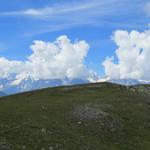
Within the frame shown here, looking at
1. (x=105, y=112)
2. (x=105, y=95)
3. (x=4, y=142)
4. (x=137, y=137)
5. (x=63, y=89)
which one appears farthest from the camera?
(x=63, y=89)

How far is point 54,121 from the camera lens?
47.1m

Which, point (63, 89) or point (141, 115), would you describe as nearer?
point (141, 115)

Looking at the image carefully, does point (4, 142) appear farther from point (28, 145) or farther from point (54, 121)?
point (54, 121)

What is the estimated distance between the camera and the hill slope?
1528 inches

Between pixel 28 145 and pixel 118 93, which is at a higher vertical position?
pixel 118 93

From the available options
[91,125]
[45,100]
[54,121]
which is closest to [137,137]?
[91,125]

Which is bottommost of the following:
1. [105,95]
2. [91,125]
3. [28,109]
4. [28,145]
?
[28,145]

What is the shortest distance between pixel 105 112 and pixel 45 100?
45.1 ft

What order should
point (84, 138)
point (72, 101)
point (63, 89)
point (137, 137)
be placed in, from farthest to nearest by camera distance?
point (63, 89) → point (72, 101) → point (137, 137) → point (84, 138)

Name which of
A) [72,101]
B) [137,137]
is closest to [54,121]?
[137,137]

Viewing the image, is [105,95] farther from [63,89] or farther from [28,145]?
[28,145]

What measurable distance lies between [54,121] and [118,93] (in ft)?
98.9

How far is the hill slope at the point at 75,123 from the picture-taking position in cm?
3881

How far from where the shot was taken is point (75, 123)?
47938 mm
